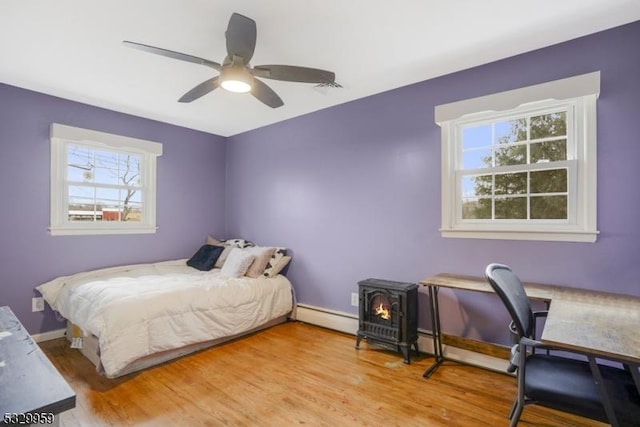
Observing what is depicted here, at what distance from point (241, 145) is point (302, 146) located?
1177 millimetres

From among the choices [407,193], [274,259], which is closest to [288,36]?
[407,193]

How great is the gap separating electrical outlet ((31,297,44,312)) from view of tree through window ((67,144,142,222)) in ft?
2.69

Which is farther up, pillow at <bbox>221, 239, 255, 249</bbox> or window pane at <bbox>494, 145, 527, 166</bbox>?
window pane at <bbox>494, 145, 527, 166</bbox>

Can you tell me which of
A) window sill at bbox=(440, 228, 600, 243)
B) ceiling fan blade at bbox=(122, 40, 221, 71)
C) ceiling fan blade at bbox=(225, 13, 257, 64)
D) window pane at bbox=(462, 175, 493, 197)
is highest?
ceiling fan blade at bbox=(225, 13, 257, 64)

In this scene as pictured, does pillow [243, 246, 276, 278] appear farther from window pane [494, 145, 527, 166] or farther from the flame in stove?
window pane [494, 145, 527, 166]

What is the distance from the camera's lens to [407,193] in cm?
301

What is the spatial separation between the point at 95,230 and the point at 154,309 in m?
1.57

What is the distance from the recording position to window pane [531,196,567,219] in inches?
93.8

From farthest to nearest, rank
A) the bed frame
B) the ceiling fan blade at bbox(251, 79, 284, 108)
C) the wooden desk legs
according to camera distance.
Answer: the wooden desk legs → the bed frame → the ceiling fan blade at bbox(251, 79, 284, 108)

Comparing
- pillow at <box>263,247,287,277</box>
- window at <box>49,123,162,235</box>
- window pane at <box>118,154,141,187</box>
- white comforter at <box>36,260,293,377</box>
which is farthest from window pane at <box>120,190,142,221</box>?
pillow at <box>263,247,287,277</box>

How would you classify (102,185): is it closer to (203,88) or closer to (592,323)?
(203,88)

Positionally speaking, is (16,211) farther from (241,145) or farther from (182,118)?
(241,145)

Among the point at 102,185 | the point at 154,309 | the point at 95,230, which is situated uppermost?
the point at 102,185

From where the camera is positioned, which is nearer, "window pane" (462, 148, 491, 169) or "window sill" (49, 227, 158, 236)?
"window pane" (462, 148, 491, 169)
